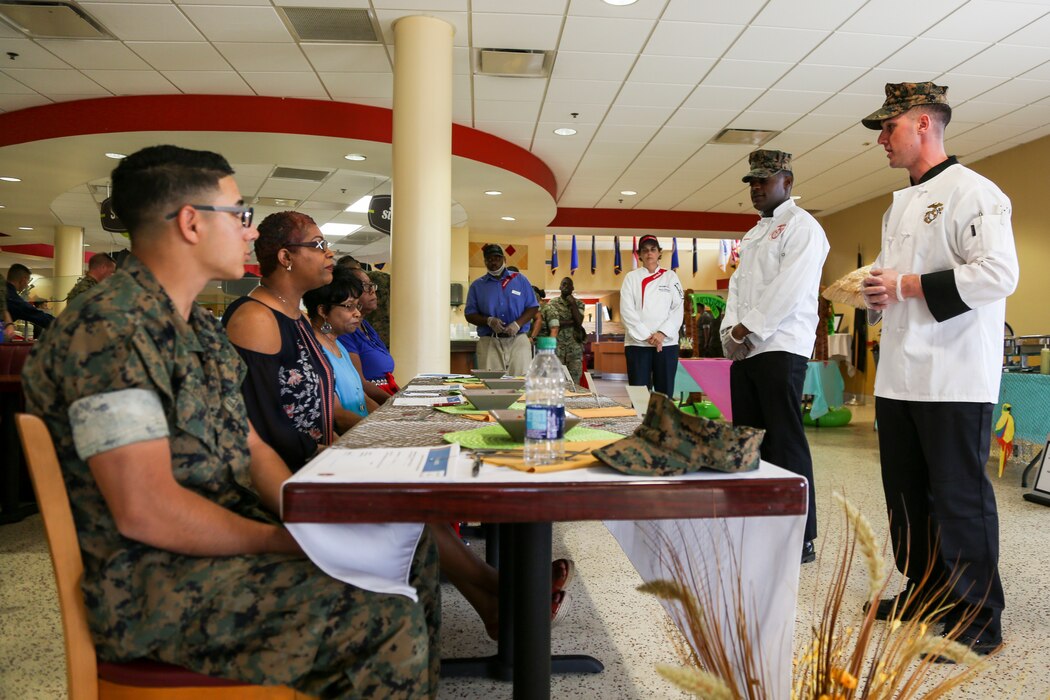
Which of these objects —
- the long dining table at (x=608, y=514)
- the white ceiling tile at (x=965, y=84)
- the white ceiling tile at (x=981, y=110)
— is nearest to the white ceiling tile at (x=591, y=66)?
the white ceiling tile at (x=965, y=84)

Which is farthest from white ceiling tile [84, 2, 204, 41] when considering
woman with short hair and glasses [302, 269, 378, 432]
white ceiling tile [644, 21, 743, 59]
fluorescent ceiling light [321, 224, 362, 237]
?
fluorescent ceiling light [321, 224, 362, 237]

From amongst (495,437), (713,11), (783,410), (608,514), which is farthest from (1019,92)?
(608,514)

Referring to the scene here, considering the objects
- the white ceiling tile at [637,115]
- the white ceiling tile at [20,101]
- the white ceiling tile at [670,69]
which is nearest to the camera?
the white ceiling tile at [670,69]

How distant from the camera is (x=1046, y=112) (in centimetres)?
682

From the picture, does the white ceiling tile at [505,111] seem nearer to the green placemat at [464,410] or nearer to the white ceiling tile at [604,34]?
the white ceiling tile at [604,34]

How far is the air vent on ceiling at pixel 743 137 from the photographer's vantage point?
740 cm

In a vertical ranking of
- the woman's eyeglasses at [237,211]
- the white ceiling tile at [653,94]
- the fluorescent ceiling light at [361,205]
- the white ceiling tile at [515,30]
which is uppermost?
the white ceiling tile at [515,30]

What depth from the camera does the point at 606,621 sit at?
2.32m

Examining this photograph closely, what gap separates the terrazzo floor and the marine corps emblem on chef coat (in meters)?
1.06

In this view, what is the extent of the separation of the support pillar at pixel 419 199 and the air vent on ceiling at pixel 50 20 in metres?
2.11

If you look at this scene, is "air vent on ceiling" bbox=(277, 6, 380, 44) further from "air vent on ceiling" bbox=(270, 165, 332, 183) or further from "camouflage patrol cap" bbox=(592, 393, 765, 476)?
"camouflage patrol cap" bbox=(592, 393, 765, 476)

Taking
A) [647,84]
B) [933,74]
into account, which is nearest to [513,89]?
[647,84]

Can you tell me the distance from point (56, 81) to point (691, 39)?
524 cm

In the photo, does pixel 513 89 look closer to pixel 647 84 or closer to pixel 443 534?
pixel 647 84
